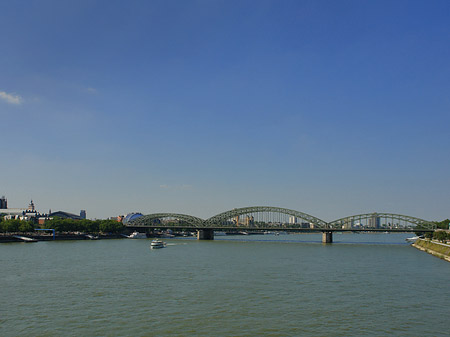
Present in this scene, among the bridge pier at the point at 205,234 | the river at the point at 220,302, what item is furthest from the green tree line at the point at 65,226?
the river at the point at 220,302

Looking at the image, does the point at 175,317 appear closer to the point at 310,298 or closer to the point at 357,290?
the point at 310,298

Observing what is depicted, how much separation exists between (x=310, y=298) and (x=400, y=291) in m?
8.64

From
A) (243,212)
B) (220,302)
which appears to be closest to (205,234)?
(243,212)

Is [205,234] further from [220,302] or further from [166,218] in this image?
[220,302]

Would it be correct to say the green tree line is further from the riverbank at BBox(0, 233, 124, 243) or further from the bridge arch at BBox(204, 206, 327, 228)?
the bridge arch at BBox(204, 206, 327, 228)

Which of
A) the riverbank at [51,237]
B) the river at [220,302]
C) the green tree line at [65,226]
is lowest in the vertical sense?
the river at [220,302]

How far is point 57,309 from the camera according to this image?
23.9 metres

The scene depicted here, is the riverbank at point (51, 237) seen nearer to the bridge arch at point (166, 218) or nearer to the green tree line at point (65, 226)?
the green tree line at point (65, 226)

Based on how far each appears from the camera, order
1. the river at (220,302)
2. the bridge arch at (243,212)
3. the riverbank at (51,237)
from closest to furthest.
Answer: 1. the river at (220,302)
2. the riverbank at (51,237)
3. the bridge arch at (243,212)

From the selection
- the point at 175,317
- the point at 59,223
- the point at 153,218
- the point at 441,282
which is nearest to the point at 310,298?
the point at 175,317

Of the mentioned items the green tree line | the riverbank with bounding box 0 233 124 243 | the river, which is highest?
the green tree line

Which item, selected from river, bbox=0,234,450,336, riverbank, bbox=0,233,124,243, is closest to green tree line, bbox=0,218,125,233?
riverbank, bbox=0,233,124,243

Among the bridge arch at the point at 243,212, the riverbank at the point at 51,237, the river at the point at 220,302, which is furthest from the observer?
the bridge arch at the point at 243,212

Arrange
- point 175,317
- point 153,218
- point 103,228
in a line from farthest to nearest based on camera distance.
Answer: point 153,218 < point 103,228 < point 175,317
